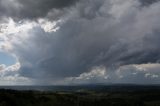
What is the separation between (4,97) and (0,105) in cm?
2742

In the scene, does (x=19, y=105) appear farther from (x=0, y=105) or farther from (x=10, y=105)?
(x=0, y=105)

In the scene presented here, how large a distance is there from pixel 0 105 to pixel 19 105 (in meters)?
28.4

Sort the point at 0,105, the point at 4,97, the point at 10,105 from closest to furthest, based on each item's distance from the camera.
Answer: the point at 0,105
the point at 10,105
the point at 4,97

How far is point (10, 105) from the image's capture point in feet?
602

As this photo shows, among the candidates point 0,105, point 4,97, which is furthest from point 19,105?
point 0,105

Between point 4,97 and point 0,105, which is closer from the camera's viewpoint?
point 0,105

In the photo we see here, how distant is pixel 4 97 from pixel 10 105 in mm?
14391

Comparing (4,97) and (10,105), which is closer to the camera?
(10,105)

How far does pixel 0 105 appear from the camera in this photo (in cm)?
16875

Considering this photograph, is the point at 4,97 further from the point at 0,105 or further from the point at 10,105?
the point at 0,105

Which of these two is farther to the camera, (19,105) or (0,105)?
(19,105)

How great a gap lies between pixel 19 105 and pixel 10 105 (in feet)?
42.9

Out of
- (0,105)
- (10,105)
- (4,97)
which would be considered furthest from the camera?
(4,97)

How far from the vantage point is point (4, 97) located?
19575 centimetres
